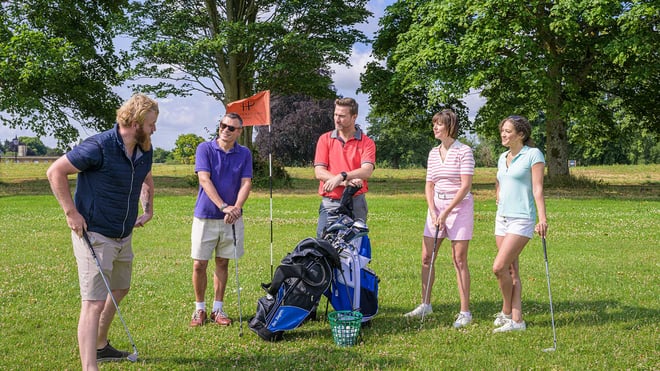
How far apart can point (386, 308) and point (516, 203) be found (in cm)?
212

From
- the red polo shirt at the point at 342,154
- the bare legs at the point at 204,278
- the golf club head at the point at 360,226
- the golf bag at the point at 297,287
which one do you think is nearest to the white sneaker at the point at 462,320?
the golf club head at the point at 360,226

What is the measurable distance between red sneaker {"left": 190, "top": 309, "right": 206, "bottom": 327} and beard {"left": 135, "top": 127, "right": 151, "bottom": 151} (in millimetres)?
2377

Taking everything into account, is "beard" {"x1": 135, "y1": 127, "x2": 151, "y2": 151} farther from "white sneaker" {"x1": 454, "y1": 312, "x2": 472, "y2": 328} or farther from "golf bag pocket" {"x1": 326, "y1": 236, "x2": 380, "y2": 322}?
"white sneaker" {"x1": 454, "y1": 312, "x2": 472, "y2": 328}

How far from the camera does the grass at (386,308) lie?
5438 mm

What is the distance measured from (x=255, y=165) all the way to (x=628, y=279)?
910 inches

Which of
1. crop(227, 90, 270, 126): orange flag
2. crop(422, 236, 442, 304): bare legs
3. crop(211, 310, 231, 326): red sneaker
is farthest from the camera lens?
crop(227, 90, 270, 126): orange flag

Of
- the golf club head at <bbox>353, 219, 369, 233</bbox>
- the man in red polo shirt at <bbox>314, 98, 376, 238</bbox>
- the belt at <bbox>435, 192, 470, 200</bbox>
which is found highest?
the man in red polo shirt at <bbox>314, 98, 376, 238</bbox>

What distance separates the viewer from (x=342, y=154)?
6.68m

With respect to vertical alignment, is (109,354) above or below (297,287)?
below

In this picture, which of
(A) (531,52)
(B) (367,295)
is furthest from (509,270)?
(A) (531,52)

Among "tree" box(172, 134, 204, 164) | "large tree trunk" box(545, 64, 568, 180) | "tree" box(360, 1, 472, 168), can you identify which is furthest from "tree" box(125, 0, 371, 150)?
"tree" box(172, 134, 204, 164)

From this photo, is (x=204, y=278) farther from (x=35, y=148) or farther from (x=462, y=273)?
(x=35, y=148)

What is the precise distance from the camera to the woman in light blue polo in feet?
20.0

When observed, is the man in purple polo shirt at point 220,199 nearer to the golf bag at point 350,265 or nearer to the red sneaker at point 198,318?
the red sneaker at point 198,318
